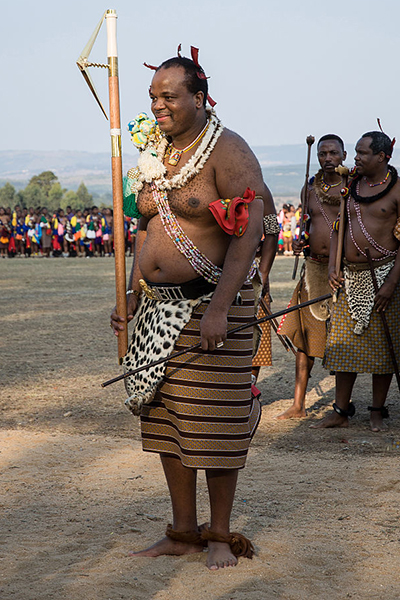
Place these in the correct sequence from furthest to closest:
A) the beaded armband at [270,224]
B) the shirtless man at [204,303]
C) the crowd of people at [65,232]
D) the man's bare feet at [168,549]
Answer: the crowd of people at [65,232], the beaded armband at [270,224], the man's bare feet at [168,549], the shirtless man at [204,303]

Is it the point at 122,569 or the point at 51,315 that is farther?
the point at 51,315

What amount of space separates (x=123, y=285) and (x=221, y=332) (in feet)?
2.01

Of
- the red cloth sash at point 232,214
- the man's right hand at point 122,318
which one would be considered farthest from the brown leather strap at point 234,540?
the red cloth sash at point 232,214

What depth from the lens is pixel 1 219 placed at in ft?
106

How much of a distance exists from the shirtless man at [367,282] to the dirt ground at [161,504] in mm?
382

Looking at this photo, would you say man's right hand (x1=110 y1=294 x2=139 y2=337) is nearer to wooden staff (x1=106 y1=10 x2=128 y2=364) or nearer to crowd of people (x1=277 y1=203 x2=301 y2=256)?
wooden staff (x1=106 y1=10 x2=128 y2=364)

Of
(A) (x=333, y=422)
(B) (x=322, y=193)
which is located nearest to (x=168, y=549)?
(A) (x=333, y=422)

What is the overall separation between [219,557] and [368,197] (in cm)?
333

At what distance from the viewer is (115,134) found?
3.63m

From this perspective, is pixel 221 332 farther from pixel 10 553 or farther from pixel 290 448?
pixel 290 448

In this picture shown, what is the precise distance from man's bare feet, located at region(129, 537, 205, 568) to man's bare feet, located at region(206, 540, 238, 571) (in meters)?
0.13

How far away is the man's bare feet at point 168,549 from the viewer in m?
3.70

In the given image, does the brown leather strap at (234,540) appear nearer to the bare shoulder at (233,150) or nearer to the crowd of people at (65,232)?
the bare shoulder at (233,150)

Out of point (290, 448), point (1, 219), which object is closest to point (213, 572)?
point (290, 448)
